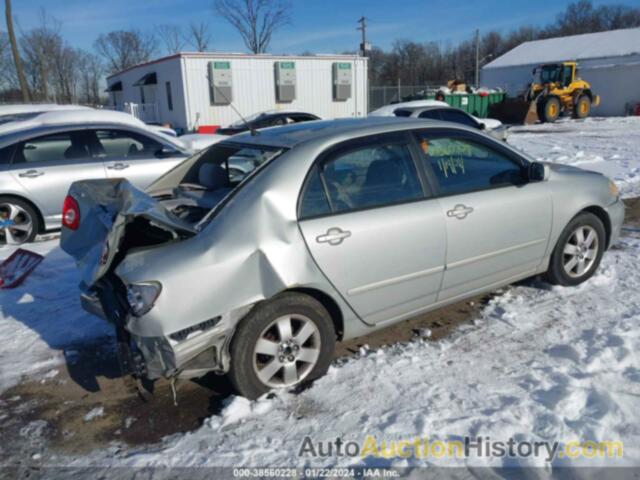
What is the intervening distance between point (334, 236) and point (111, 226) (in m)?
1.31

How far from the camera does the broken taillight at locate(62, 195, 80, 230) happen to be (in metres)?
3.43

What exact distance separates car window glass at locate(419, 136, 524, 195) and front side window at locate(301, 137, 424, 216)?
8.6 inches

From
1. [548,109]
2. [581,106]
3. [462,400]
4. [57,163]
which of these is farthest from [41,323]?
[581,106]

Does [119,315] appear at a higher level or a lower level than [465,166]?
lower

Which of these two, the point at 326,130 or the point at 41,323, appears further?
the point at 41,323

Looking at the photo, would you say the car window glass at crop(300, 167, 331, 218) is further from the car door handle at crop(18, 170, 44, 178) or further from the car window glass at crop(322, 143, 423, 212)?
the car door handle at crop(18, 170, 44, 178)

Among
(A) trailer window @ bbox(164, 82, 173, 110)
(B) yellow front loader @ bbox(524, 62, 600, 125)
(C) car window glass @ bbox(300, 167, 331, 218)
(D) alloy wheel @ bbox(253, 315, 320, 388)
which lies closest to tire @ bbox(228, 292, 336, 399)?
(D) alloy wheel @ bbox(253, 315, 320, 388)

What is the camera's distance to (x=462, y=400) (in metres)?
3.11

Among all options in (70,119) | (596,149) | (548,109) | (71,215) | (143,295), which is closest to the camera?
(143,295)

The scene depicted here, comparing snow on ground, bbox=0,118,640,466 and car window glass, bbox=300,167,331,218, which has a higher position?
car window glass, bbox=300,167,331,218

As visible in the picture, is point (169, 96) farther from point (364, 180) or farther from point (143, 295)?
point (143, 295)

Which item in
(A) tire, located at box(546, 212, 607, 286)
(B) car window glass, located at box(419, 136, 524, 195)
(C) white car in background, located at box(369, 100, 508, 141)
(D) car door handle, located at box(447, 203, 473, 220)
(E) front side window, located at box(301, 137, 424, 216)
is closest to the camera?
(E) front side window, located at box(301, 137, 424, 216)

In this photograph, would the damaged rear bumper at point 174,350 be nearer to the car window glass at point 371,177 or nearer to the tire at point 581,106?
the car window glass at point 371,177

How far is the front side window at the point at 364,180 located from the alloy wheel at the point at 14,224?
5.02 metres
